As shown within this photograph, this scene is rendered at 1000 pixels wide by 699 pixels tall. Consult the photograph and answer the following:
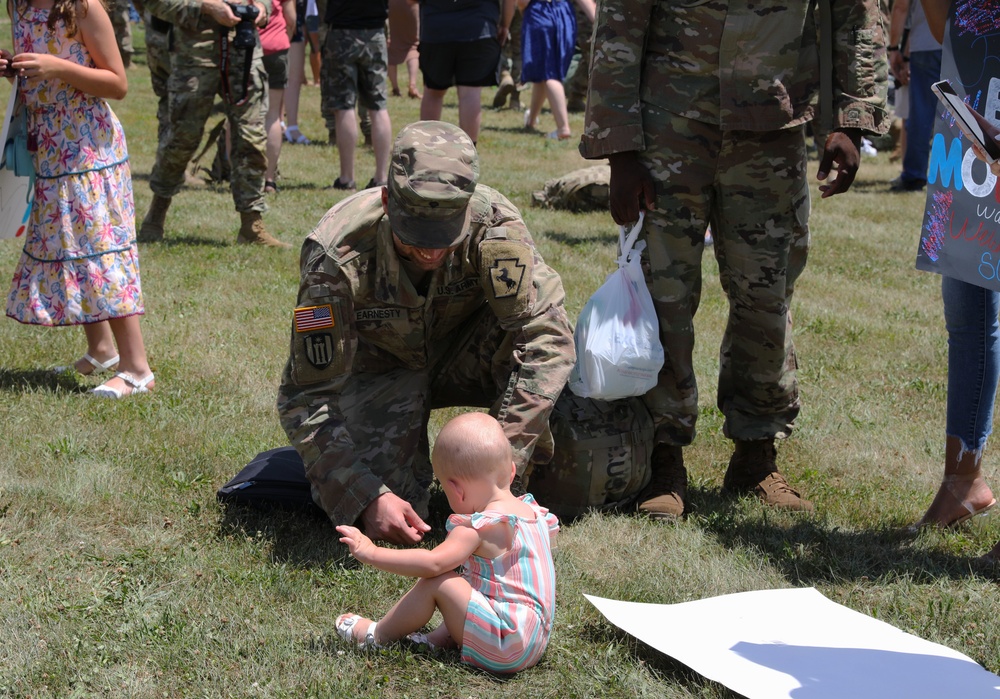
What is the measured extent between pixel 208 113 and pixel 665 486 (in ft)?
15.2

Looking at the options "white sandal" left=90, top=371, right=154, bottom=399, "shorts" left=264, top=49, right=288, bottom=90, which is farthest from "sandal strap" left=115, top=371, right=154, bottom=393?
"shorts" left=264, top=49, right=288, bottom=90

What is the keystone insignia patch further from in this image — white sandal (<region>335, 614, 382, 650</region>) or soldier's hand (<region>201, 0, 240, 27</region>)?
soldier's hand (<region>201, 0, 240, 27</region>)

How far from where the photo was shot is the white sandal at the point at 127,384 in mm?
4469

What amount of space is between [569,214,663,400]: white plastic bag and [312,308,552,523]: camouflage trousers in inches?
9.5

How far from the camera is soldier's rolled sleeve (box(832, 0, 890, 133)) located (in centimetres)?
343

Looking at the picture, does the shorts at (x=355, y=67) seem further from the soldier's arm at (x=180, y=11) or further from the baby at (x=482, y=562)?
the baby at (x=482, y=562)

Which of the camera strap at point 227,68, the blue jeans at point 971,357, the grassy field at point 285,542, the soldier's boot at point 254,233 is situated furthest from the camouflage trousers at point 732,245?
the soldier's boot at point 254,233

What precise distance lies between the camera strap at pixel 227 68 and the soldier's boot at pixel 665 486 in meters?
4.28

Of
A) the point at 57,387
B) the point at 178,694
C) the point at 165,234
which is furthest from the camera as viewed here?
the point at 165,234

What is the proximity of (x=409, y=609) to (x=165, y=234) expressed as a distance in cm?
552

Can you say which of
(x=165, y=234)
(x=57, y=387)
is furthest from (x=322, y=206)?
(x=57, y=387)

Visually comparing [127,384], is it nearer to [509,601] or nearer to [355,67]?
[509,601]

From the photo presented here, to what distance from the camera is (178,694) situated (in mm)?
2561

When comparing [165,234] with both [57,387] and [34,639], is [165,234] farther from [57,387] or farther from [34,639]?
[34,639]
